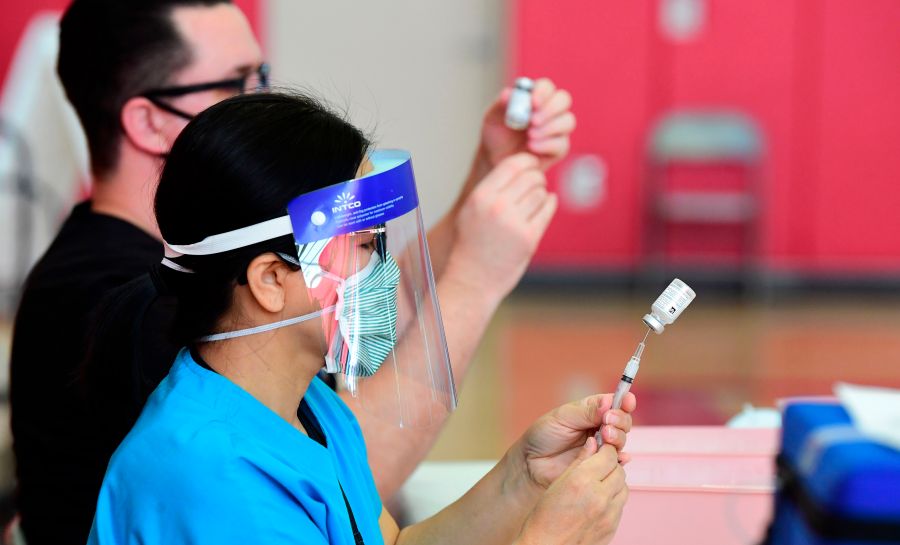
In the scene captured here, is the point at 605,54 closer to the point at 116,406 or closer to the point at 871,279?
the point at 871,279

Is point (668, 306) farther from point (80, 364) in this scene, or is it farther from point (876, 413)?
point (80, 364)

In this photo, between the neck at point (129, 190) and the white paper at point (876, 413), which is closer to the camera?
the white paper at point (876, 413)

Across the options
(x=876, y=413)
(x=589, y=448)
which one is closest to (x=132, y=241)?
(x=589, y=448)

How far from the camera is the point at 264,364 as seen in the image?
1063mm

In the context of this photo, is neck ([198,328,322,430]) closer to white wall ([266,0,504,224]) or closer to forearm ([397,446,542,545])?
forearm ([397,446,542,545])

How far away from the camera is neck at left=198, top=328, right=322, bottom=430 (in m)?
1.05

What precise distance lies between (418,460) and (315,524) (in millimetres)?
449

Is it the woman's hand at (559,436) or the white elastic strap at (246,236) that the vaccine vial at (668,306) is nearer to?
the woman's hand at (559,436)

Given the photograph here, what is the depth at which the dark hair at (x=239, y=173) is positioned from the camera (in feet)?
3.19

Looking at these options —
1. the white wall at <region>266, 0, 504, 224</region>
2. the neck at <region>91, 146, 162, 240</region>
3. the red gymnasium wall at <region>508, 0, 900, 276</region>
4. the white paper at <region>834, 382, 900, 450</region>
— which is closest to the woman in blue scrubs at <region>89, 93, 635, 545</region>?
the white paper at <region>834, 382, 900, 450</region>

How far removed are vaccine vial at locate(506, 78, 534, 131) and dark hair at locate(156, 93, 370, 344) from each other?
678mm

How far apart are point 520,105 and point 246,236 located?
801mm

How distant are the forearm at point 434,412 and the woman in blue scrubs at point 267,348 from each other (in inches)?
5.5

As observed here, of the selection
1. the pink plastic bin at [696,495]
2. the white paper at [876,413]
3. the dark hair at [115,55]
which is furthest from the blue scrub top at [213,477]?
the dark hair at [115,55]
